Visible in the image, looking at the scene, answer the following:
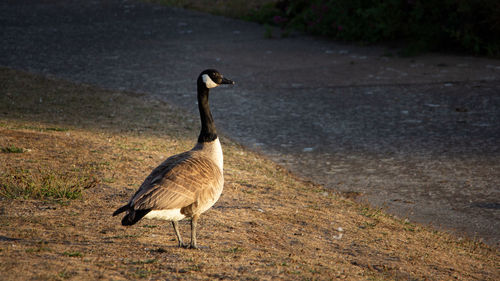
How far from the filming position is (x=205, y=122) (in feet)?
18.2

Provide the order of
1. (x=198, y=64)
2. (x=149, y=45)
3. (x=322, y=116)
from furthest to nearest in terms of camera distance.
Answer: (x=149, y=45)
(x=198, y=64)
(x=322, y=116)

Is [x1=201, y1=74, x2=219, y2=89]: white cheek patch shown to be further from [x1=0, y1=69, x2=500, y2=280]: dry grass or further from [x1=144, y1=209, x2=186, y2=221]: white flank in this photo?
[x1=144, y1=209, x2=186, y2=221]: white flank

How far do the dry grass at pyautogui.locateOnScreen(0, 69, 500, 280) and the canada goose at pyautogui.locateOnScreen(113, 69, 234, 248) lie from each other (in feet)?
1.20

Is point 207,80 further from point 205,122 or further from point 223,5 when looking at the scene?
point 223,5

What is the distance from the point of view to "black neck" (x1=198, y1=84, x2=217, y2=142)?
5.40 meters

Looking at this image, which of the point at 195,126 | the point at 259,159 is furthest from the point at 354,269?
the point at 195,126

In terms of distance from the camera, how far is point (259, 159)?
8.30 meters

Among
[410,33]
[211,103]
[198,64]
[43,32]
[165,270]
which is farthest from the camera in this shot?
[43,32]

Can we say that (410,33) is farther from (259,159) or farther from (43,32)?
(43,32)

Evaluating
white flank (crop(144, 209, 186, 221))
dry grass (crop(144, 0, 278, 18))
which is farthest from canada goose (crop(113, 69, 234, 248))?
dry grass (crop(144, 0, 278, 18))

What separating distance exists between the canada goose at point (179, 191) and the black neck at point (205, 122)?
0.72 ft

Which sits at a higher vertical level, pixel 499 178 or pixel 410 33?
pixel 410 33

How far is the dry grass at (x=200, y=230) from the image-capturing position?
423cm

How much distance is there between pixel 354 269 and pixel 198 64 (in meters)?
10.1
